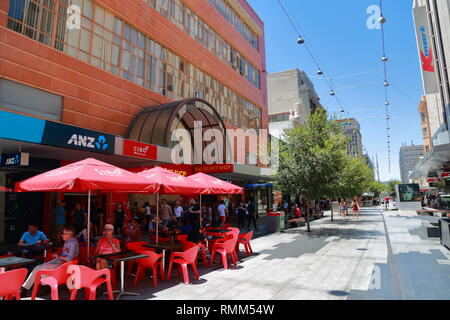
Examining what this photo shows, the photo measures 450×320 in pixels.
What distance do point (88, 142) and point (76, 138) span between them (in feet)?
1.49

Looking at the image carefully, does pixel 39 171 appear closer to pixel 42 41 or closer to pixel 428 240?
pixel 42 41

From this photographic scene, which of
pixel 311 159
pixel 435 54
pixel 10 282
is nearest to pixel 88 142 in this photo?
pixel 10 282

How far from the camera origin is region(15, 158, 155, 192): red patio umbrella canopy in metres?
5.61

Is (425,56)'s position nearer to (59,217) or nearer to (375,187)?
(59,217)

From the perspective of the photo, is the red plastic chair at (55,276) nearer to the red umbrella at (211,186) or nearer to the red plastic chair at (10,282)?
the red plastic chair at (10,282)

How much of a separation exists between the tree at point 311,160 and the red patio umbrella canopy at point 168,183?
7.76m

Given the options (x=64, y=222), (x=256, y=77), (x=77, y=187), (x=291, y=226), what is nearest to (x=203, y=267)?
(x=77, y=187)

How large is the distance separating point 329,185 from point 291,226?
487 centimetres

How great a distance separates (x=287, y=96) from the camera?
52531 millimetres

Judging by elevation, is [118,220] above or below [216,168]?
below

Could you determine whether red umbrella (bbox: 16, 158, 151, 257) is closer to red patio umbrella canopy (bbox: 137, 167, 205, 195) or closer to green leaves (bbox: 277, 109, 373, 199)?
red patio umbrella canopy (bbox: 137, 167, 205, 195)

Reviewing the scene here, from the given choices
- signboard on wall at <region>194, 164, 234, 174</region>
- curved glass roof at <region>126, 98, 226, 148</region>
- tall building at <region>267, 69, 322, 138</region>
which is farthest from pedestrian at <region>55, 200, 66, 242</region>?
tall building at <region>267, 69, 322, 138</region>

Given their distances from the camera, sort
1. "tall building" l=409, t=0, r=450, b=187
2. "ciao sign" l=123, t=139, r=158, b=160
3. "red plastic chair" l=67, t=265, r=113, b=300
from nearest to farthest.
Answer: "red plastic chair" l=67, t=265, r=113, b=300, "ciao sign" l=123, t=139, r=158, b=160, "tall building" l=409, t=0, r=450, b=187

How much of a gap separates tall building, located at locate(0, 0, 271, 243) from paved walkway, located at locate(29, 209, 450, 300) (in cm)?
596
